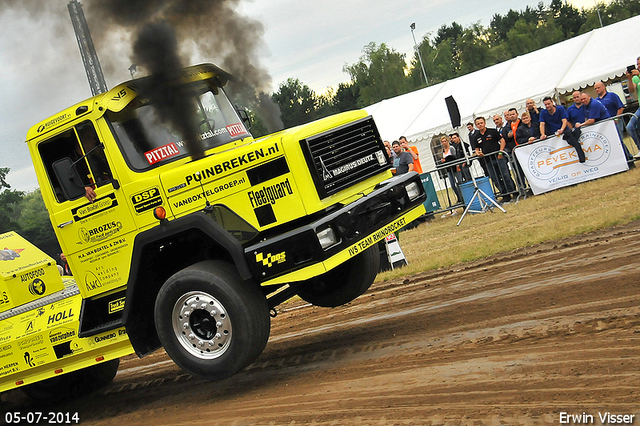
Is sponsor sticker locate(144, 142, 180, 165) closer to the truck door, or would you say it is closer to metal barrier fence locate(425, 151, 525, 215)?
the truck door

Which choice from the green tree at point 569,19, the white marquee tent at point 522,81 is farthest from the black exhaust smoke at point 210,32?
the green tree at point 569,19

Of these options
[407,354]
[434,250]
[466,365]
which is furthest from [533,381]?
[434,250]

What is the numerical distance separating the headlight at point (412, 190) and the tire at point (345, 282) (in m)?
0.89

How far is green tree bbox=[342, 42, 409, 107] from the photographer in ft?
265

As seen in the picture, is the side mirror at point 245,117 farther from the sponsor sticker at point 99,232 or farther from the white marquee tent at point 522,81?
the white marquee tent at point 522,81

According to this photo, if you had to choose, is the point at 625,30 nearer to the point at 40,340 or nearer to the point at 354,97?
the point at 40,340

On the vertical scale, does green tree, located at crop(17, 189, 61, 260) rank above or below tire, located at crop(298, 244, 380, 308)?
above

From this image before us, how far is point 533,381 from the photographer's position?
4340mm

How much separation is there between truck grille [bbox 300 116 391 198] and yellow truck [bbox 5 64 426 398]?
2 cm

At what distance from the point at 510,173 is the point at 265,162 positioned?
10356 millimetres

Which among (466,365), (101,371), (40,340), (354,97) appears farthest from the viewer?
(354,97)

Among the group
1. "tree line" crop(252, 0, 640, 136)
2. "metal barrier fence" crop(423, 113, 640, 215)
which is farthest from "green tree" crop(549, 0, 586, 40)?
"metal barrier fence" crop(423, 113, 640, 215)

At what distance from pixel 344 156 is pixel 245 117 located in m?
1.60

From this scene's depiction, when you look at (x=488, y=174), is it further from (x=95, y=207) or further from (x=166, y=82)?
(x=95, y=207)
